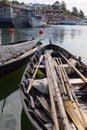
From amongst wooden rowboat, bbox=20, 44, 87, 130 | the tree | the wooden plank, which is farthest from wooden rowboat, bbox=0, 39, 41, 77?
the tree

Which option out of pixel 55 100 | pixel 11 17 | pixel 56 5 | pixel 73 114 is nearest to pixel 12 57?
pixel 55 100

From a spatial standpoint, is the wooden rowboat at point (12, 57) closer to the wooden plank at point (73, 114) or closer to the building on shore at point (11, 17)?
the wooden plank at point (73, 114)

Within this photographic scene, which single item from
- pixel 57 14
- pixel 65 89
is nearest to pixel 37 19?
pixel 57 14

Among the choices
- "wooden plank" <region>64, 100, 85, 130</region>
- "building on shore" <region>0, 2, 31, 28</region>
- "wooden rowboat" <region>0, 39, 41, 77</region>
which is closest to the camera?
"wooden plank" <region>64, 100, 85, 130</region>

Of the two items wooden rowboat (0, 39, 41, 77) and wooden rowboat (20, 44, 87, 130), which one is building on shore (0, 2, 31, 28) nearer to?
wooden rowboat (0, 39, 41, 77)

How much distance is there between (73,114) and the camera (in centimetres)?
688

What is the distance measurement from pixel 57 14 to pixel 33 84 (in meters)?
107

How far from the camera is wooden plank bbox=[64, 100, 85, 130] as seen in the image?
6280mm

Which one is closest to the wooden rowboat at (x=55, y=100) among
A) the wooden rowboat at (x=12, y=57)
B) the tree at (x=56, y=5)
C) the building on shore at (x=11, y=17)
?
the wooden rowboat at (x=12, y=57)

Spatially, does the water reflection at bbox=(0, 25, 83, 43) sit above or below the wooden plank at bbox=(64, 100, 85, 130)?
below

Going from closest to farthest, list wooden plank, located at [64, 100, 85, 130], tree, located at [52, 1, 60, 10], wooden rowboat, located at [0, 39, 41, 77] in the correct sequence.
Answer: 1. wooden plank, located at [64, 100, 85, 130]
2. wooden rowboat, located at [0, 39, 41, 77]
3. tree, located at [52, 1, 60, 10]

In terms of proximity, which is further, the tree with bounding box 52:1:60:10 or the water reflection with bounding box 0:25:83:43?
the tree with bounding box 52:1:60:10

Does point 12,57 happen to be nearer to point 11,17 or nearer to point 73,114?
point 73,114

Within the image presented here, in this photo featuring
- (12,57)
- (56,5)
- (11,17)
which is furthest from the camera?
(56,5)
